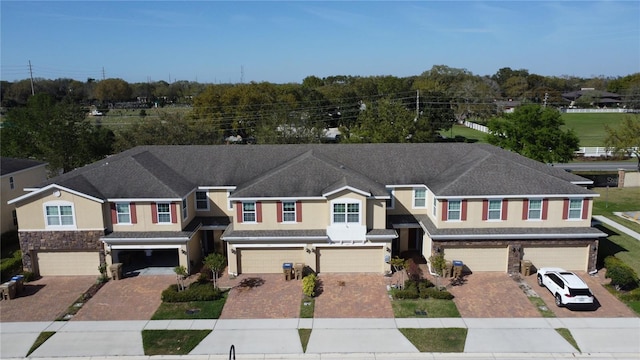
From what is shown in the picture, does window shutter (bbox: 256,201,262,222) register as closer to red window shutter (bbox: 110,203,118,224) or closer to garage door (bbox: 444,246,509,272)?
red window shutter (bbox: 110,203,118,224)

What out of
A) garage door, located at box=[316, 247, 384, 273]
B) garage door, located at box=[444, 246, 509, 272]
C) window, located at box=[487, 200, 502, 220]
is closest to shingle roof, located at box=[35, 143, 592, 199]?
window, located at box=[487, 200, 502, 220]

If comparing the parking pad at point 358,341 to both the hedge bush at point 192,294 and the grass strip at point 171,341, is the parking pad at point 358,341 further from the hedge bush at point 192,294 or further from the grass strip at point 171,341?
the hedge bush at point 192,294

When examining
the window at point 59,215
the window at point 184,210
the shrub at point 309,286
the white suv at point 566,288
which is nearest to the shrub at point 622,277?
the white suv at point 566,288

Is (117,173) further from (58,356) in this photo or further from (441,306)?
(441,306)

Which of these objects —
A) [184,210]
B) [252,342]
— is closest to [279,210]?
[184,210]

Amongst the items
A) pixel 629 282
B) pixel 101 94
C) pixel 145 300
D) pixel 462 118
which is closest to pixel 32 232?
pixel 145 300

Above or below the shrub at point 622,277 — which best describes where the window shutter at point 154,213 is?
above
